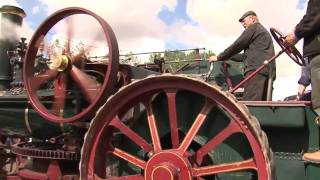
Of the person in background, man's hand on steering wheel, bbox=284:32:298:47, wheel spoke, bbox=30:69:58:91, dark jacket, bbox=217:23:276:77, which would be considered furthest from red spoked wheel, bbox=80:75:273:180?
dark jacket, bbox=217:23:276:77

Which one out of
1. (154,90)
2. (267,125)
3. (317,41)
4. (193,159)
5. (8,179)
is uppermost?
(317,41)

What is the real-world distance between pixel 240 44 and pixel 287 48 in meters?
0.86

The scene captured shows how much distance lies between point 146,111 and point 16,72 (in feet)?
8.89

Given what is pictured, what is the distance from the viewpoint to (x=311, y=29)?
3.08 m

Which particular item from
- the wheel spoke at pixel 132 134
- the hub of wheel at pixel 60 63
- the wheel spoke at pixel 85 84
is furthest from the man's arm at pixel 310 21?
the hub of wheel at pixel 60 63

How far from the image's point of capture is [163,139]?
3.59 m

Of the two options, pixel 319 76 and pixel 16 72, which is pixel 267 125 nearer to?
pixel 319 76

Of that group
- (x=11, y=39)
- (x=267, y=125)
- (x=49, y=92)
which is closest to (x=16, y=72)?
(x=11, y=39)

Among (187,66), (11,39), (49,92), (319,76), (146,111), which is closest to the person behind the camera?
(319,76)

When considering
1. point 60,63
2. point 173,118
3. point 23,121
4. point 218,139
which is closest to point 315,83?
point 218,139

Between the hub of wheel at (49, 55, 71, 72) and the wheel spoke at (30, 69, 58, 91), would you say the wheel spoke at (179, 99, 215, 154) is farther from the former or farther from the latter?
the wheel spoke at (30, 69, 58, 91)

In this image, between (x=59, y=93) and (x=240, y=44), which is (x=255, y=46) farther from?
(x=59, y=93)

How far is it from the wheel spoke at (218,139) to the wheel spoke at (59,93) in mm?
1507

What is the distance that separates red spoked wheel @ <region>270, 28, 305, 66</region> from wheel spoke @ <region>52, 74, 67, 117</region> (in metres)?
1.87
